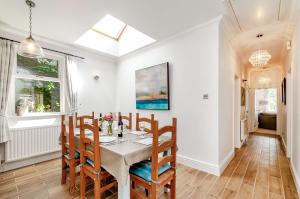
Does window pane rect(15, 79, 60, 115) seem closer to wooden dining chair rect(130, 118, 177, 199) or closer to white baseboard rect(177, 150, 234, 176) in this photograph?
wooden dining chair rect(130, 118, 177, 199)

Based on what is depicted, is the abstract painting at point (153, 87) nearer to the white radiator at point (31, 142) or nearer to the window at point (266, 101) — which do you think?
the white radiator at point (31, 142)

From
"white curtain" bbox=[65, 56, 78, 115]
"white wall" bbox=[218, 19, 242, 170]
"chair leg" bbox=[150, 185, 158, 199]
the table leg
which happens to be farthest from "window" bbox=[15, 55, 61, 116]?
"white wall" bbox=[218, 19, 242, 170]

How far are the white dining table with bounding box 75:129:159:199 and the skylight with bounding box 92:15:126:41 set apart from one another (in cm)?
326

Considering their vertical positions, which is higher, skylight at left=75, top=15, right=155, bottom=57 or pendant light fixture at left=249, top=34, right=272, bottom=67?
skylight at left=75, top=15, right=155, bottom=57

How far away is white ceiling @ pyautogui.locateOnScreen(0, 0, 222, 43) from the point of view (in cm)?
212

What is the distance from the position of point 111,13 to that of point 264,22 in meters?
2.73

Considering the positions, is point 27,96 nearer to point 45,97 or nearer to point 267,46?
point 45,97

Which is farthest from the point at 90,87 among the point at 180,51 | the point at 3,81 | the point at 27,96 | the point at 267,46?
the point at 267,46

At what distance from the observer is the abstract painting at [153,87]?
10.5 ft

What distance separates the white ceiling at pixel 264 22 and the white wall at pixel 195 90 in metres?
0.45

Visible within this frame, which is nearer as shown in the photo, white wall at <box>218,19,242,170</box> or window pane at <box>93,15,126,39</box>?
white wall at <box>218,19,242,170</box>

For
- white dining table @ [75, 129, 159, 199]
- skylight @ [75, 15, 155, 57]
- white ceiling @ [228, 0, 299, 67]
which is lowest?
white dining table @ [75, 129, 159, 199]

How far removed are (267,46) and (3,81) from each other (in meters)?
5.87

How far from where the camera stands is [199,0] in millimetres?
2023
